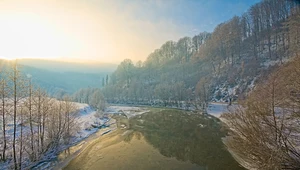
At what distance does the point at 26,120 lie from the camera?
1466 centimetres

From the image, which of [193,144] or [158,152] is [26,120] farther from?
[193,144]

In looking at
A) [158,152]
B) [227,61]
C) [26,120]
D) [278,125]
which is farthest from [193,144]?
[227,61]

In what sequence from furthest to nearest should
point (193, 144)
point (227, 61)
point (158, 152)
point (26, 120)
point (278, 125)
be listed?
1. point (227, 61)
2. point (193, 144)
3. point (158, 152)
4. point (26, 120)
5. point (278, 125)

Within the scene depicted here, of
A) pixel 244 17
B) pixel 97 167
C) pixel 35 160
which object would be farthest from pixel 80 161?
pixel 244 17

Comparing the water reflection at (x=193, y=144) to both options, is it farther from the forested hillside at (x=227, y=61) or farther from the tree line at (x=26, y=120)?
the forested hillside at (x=227, y=61)

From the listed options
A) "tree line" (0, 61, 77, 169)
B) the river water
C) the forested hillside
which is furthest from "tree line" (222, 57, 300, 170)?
the forested hillside

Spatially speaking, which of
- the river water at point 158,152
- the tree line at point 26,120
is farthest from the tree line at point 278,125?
the tree line at point 26,120

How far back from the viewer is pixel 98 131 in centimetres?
2531

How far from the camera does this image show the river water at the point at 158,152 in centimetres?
1343

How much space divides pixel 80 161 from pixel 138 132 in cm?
978

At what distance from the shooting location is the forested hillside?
1521 inches

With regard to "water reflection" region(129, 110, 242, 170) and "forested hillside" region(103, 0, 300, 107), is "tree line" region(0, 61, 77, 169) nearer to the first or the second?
"water reflection" region(129, 110, 242, 170)

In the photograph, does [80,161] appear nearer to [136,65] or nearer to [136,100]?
[136,100]

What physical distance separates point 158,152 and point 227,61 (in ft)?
144
